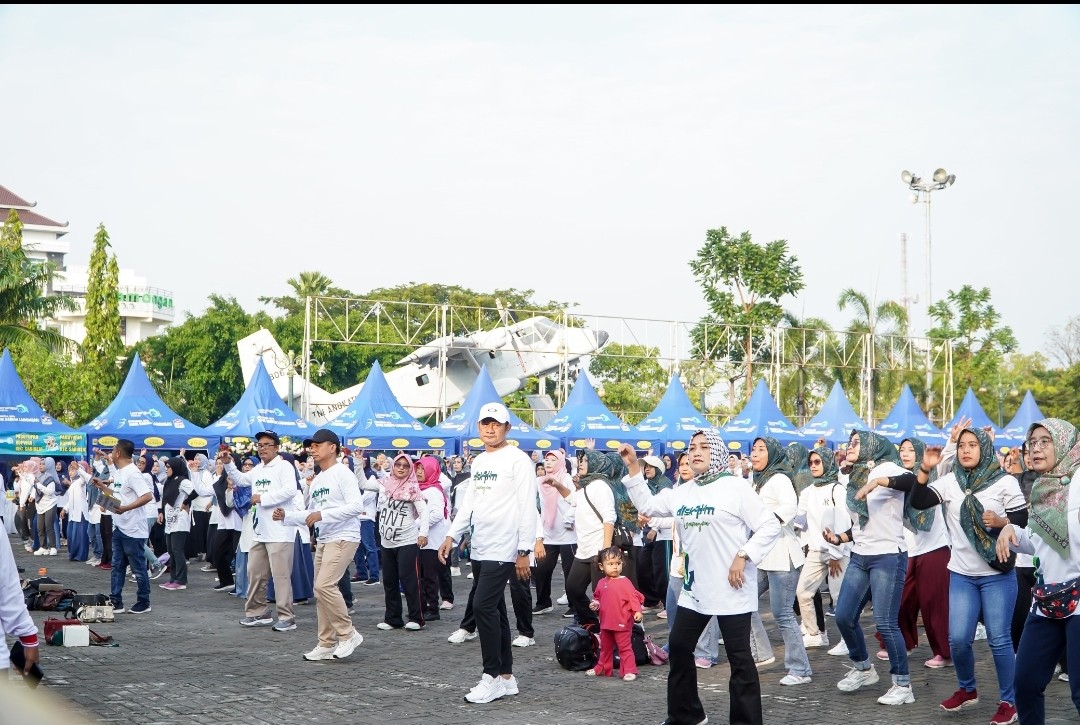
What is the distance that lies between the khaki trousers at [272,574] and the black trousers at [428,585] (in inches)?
62.2

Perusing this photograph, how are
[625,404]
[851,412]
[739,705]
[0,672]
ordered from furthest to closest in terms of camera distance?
[625,404], [851,412], [739,705], [0,672]

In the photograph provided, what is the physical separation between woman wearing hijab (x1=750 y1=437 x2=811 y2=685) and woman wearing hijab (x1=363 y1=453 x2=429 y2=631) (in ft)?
13.1

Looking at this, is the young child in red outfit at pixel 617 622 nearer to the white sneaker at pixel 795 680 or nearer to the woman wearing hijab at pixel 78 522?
the white sneaker at pixel 795 680

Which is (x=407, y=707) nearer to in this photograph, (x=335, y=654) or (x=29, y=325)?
(x=335, y=654)

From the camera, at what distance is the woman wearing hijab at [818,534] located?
31.5 feet

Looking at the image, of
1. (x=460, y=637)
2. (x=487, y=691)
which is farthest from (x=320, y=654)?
(x=487, y=691)

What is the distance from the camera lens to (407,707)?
809 centimetres

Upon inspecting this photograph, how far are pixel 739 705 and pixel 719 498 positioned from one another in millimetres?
1220

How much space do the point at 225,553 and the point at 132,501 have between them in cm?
425

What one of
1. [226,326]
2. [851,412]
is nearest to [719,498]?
[851,412]

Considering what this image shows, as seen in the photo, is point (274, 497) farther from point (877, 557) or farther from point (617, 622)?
point (877, 557)

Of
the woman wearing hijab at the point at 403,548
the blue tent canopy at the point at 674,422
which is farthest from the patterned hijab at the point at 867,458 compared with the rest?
the blue tent canopy at the point at 674,422

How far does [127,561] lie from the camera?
43.7ft

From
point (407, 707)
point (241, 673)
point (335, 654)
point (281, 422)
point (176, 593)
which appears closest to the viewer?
point (407, 707)
